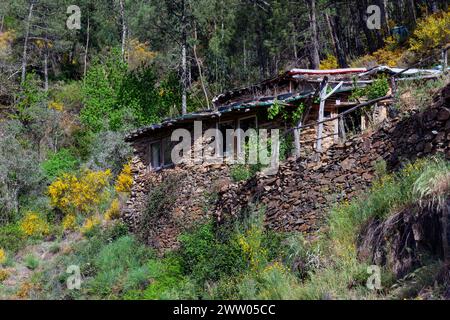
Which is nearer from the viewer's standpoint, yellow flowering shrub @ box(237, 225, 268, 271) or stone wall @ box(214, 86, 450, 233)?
stone wall @ box(214, 86, 450, 233)

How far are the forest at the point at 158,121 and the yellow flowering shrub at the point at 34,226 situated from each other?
8 centimetres

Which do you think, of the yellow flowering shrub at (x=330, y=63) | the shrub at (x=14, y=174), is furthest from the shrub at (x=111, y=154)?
the yellow flowering shrub at (x=330, y=63)

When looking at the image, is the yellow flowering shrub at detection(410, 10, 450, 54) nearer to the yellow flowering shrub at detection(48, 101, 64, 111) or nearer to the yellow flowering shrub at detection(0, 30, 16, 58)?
the yellow flowering shrub at detection(48, 101, 64, 111)

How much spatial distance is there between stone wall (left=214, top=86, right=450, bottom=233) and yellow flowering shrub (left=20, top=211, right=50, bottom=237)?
13.1 m

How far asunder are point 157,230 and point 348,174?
714 cm

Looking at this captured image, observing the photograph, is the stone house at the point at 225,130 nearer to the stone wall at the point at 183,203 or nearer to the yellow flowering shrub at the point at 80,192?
the stone wall at the point at 183,203

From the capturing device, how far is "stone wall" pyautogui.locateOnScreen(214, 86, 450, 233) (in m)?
10.5

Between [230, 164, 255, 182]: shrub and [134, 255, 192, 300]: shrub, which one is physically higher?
[230, 164, 255, 182]: shrub

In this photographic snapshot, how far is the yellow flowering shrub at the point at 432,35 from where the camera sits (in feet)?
77.9

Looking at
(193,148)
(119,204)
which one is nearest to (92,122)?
(119,204)

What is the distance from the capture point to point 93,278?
15492mm

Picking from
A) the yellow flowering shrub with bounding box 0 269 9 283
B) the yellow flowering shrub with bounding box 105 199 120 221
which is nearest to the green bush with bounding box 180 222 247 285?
the yellow flowering shrub with bounding box 105 199 120 221
